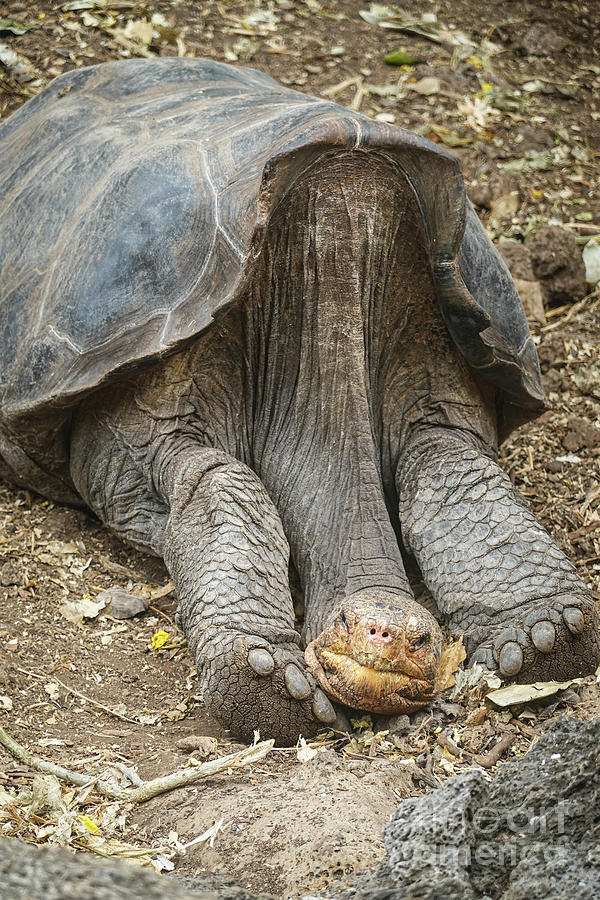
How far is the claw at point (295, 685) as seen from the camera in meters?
3.08

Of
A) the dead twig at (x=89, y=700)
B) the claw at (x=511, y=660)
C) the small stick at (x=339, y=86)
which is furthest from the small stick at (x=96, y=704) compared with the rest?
the small stick at (x=339, y=86)

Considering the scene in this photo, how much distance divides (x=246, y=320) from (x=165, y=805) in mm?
1718

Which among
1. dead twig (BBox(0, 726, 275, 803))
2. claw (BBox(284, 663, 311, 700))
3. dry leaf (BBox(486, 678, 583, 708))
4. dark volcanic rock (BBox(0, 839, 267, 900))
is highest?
dark volcanic rock (BBox(0, 839, 267, 900))

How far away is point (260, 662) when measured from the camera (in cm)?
307

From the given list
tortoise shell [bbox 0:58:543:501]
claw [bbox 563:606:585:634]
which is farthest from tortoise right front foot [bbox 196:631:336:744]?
tortoise shell [bbox 0:58:543:501]

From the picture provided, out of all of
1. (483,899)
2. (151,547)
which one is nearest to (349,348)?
(151,547)

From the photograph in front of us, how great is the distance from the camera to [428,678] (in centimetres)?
321

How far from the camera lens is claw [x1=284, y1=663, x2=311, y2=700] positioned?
3082mm

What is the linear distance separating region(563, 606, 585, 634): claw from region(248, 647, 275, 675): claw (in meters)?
0.86

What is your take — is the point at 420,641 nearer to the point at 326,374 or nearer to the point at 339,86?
the point at 326,374

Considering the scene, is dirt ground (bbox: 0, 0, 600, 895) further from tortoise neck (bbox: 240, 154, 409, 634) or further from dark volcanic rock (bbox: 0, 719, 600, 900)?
tortoise neck (bbox: 240, 154, 409, 634)

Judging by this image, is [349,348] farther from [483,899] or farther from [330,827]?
[483,899]

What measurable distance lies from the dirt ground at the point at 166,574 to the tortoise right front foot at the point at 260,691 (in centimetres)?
7

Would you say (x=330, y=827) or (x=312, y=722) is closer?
(x=330, y=827)
